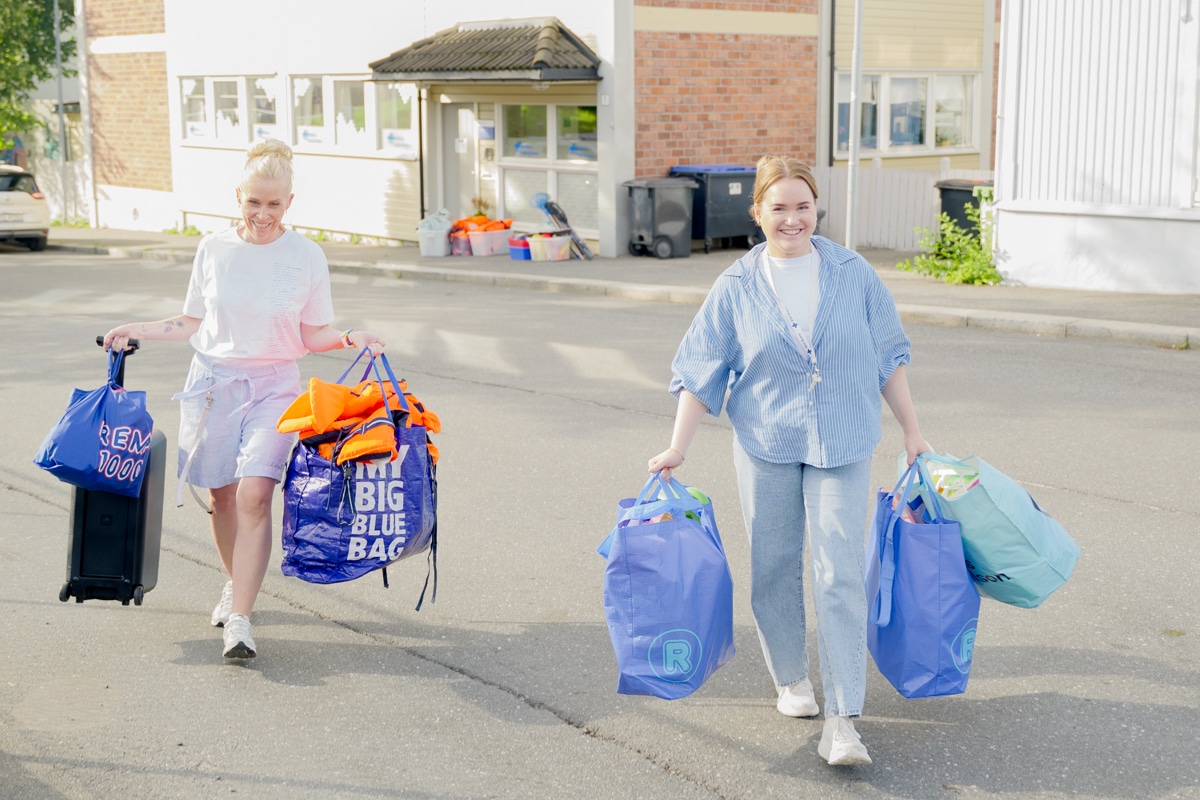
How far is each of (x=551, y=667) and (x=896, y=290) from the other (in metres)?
10.9

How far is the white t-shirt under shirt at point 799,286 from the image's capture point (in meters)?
4.05

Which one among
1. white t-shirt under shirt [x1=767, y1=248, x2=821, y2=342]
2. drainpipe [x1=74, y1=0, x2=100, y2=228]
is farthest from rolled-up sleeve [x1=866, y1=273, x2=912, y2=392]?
drainpipe [x1=74, y1=0, x2=100, y2=228]

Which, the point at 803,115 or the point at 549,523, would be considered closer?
the point at 549,523

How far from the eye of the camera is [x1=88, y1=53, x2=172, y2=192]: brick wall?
29.1m

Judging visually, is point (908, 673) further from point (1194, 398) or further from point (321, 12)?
point (321, 12)

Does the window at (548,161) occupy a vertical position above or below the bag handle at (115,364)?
above

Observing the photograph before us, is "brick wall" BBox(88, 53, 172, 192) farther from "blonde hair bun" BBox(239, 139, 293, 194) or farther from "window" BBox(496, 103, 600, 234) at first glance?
"blonde hair bun" BBox(239, 139, 293, 194)

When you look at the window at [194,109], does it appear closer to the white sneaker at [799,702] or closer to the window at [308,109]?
the window at [308,109]

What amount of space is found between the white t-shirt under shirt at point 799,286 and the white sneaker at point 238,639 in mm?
2207

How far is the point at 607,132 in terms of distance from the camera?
1916 centimetres

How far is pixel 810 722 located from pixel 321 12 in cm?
2113

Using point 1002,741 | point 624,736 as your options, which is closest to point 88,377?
point 624,736

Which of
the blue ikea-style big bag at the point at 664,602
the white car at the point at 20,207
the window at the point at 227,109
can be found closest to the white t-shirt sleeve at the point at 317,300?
the blue ikea-style big bag at the point at 664,602

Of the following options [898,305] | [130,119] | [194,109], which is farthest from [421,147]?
[130,119]
